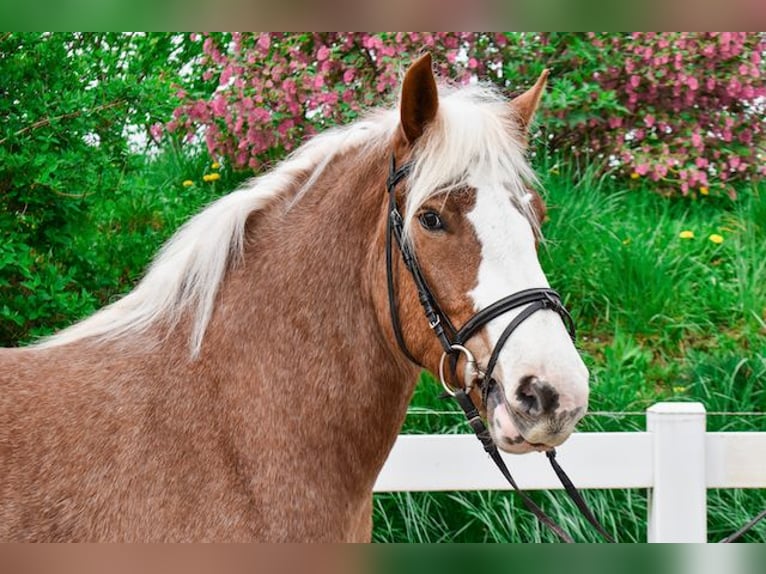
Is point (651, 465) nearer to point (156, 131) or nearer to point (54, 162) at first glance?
point (54, 162)

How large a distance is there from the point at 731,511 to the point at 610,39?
9.06 feet

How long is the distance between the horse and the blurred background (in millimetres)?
1436

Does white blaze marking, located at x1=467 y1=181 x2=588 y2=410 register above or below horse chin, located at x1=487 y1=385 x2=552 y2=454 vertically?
above

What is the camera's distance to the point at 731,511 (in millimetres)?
3740

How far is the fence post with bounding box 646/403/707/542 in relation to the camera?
3146 millimetres

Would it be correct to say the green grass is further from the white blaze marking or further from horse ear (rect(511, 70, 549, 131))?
the white blaze marking

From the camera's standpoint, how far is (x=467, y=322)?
6.22ft

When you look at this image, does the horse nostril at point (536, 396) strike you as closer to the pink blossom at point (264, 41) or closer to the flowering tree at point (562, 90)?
the flowering tree at point (562, 90)

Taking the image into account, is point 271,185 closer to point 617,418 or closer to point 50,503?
point 50,503

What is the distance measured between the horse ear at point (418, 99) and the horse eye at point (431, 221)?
0.22 metres

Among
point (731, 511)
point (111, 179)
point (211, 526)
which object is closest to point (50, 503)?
point (211, 526)

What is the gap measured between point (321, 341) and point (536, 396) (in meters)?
0.61

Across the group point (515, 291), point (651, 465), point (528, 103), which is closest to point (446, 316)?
point (515, 291)

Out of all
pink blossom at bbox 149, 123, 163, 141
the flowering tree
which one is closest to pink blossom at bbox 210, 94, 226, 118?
the flowering tree
